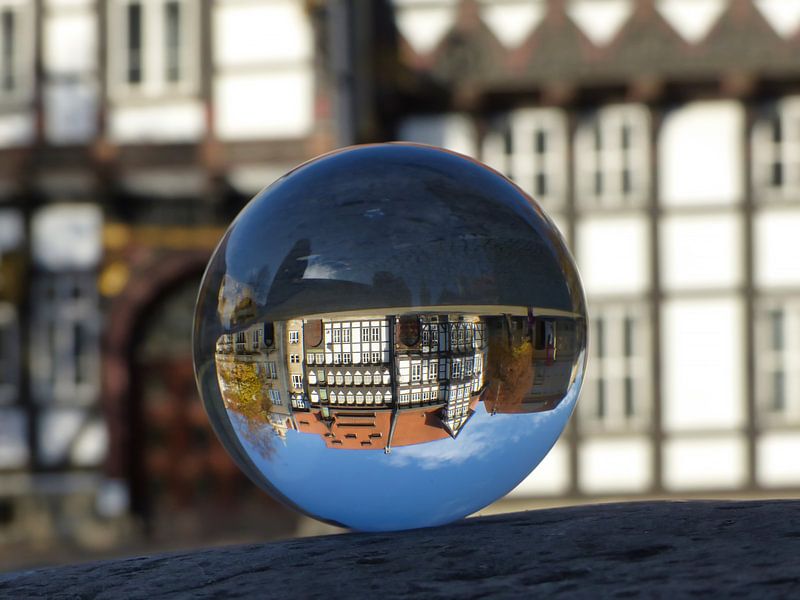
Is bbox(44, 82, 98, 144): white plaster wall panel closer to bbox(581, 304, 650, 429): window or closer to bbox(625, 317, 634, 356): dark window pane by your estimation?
bbox(581, 304, 650, 429): window

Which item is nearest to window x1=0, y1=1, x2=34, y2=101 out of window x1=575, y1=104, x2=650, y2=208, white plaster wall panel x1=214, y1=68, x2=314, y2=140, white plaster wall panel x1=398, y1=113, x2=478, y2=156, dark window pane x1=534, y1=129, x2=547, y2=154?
white plaster wall panel x1=214, y1=68, x2=314, y2=140

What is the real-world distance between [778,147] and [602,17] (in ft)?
7.11

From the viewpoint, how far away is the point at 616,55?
12.4 m

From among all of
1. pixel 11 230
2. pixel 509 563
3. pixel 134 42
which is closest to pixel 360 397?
pixel 509 563

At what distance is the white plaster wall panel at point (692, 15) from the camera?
12281 mm

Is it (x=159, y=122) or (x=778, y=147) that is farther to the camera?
(x=778, y=147)

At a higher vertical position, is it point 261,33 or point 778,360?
point 261,33

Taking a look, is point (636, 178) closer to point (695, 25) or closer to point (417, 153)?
point (695, 25)

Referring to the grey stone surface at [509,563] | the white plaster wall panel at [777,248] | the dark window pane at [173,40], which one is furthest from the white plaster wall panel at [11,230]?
the grey stone surface at [509,563]

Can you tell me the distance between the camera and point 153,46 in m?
12.4

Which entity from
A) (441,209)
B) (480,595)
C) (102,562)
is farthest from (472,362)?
(102,562)

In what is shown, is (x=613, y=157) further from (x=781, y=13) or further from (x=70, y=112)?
(x=70, y=112)

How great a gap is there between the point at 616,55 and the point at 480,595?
415 inches

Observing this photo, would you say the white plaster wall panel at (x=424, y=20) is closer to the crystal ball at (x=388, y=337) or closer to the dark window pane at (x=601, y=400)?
the dark window pane at (x=601, y=400)
